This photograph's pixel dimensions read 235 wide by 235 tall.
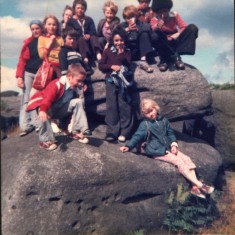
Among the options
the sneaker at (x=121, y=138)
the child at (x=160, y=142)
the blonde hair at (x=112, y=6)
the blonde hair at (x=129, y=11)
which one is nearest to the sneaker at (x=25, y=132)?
the sneaker at (x=121, y=138)

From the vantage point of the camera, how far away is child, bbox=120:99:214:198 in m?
7.50

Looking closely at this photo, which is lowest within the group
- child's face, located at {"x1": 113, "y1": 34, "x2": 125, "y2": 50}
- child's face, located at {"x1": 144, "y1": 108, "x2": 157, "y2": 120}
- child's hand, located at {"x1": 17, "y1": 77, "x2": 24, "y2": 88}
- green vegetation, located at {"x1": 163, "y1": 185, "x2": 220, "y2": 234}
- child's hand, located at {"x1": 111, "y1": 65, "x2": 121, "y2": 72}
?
green vegetation, located at {"x1": 163, "y1": 185, "x2": 220, "y2": 234}

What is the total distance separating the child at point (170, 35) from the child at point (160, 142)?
56.1 inches

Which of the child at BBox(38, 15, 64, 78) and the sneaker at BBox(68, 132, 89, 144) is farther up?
the child at BBox(38, 15, 64, 78)

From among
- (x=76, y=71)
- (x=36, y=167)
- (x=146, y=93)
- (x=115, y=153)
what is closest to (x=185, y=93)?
(x=146, y=93)

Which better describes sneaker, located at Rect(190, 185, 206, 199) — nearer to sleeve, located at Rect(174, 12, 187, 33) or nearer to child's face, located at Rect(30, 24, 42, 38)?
sleeve, located at Rect(174, 12, 187, 33)

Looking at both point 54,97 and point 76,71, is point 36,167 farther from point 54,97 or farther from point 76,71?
point 76,71

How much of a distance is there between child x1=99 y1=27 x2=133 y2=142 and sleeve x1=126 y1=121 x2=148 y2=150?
0.48 m

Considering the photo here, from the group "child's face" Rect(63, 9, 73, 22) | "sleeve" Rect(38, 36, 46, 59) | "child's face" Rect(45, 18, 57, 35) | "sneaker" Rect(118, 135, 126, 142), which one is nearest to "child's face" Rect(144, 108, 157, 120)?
"sneaker" Rect(118, 135, 126, 142)

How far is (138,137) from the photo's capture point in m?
7.45

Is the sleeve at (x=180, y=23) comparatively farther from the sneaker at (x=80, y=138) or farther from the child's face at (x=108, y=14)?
the sneaker at (x=80, y=138)

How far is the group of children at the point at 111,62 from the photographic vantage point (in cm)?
707

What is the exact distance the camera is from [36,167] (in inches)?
249

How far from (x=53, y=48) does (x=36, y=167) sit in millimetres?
2943
